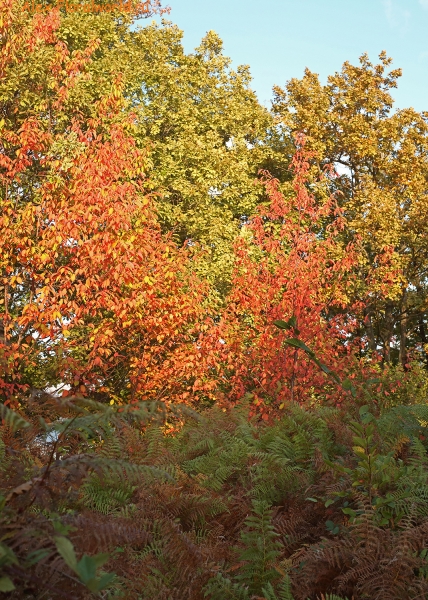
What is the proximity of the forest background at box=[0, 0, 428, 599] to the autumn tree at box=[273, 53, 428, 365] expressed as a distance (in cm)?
9

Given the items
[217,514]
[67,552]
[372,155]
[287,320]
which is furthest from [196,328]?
[372,155]

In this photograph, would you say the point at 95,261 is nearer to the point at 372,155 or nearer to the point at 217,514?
the point at 217,514

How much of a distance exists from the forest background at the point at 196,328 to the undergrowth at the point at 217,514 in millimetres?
14

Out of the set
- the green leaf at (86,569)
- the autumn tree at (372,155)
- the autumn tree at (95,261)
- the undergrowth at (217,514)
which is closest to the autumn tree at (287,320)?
the autumn tree at (95,261)

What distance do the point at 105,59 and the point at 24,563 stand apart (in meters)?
21.5

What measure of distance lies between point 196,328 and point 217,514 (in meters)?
8.72

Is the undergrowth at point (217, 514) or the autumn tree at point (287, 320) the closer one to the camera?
the undergrowth at point (217, 514)

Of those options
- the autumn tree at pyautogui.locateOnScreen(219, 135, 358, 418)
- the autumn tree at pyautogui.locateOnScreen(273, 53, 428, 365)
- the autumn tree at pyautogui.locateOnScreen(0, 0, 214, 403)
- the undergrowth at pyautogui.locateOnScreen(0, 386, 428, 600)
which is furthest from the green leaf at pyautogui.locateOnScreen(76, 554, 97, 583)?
the autumn tree at pyautogui.locateOnScreen(273, 53, 428, 365)

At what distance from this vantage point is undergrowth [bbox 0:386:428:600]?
177cm

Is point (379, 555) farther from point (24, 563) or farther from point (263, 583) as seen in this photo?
point (24, 563)

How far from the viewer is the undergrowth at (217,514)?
5.82ft

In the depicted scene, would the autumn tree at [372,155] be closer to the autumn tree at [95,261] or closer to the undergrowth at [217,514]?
the autumn tree at [95,261]

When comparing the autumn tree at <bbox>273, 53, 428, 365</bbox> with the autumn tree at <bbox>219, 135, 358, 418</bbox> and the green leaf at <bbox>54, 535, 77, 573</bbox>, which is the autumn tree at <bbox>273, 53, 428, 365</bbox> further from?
the green leaf at <bbox>54, 535, 77, 573</bbox>

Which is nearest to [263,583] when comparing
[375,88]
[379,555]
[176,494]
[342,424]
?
[379,555]
